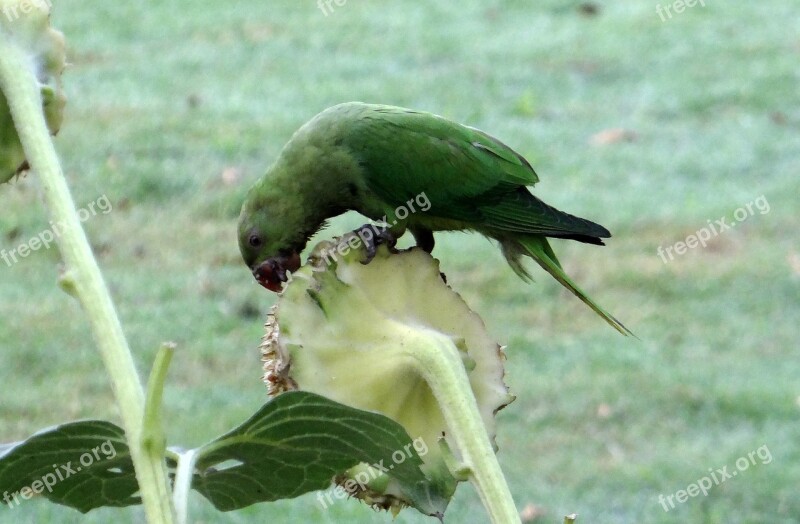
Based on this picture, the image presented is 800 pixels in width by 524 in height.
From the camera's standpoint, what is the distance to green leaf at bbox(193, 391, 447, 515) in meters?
0.75

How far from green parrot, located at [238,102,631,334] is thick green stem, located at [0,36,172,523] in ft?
3.77

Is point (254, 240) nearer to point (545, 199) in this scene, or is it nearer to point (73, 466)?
point (73, 466)

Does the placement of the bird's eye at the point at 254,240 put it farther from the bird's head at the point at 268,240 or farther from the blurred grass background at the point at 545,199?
the blurred grass background at the point at 545,199

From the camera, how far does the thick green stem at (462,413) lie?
698 millimetres

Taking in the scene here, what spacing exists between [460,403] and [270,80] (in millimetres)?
6562

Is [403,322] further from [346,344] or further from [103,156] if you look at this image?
[103,156]

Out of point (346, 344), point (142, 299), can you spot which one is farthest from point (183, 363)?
point (346, 344)

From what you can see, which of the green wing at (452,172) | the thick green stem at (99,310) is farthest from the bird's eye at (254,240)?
the thick green stem at (99,310)

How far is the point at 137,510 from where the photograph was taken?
3.78m

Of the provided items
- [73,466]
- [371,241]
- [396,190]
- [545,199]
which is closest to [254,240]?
[396,190]

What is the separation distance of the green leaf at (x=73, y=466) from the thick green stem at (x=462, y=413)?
0.72ft

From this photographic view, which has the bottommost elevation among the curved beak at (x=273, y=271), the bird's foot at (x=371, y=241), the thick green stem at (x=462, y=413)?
the thick green stem at (x=462, y=413)

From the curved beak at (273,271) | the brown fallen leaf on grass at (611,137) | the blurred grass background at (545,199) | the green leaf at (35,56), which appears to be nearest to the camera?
the green leaf at (35,56)

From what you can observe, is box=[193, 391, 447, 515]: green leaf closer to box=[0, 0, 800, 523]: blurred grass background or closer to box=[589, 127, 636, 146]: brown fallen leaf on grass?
box=[0, 0, 800, 523]: blurred grass background
